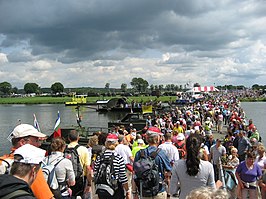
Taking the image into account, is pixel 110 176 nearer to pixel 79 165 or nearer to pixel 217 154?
pixel 79 165

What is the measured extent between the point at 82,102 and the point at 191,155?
90.9 meters

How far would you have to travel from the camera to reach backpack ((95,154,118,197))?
480 cm

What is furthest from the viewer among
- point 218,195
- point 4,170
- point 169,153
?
point 169,153

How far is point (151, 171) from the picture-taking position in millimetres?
4781

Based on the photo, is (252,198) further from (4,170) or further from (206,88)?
(206,88)

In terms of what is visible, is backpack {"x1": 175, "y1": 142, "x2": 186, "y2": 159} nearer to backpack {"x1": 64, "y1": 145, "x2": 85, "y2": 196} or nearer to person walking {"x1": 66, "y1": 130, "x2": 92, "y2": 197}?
person walking {"x1": 66, "y1": 130, "x2": 92, "y2": 197}

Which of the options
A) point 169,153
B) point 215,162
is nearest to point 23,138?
point 169,153

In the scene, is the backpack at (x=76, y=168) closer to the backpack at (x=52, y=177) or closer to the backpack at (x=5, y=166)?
the backpack at (x=52, y=177)

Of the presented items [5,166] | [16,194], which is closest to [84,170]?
[5,166]

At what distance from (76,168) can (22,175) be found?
2.38 metres

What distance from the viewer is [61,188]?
468 cm

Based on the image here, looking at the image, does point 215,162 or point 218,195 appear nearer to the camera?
point 218,195

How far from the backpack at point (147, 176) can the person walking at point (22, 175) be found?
2.00 meters


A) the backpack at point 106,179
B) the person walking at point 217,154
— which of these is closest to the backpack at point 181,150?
the person walking at point 217,154
